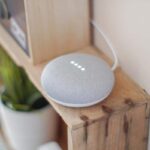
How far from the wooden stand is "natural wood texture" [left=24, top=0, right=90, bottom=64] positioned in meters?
0.08

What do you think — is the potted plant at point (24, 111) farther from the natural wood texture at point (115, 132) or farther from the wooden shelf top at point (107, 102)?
the natural wood texture at point (115, 132)

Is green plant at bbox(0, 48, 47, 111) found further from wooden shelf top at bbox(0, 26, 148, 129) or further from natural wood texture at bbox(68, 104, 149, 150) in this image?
natural wood texture at bbox(68, 104, 149, 150)

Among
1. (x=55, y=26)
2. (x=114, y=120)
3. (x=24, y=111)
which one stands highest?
(x=55, y=26)

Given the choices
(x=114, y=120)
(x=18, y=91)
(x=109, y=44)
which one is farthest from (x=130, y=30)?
(x=18, y=91)

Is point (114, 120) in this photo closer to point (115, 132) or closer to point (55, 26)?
point (115, 132)

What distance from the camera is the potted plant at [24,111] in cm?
119

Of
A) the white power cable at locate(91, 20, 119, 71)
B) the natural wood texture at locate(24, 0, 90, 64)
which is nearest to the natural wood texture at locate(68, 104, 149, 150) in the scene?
the white power cable at locate(91, 20, 119, 71)

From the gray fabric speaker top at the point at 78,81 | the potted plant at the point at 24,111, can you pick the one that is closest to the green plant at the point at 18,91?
the potted plant at the point at 24,111

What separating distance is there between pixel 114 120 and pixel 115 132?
1.6 inches

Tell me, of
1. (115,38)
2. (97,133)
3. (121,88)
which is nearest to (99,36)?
(115,38)

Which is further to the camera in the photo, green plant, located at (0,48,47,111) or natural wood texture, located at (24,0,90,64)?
green plant, located at (0,48,47,111)

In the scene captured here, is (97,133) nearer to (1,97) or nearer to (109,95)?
(109,95)

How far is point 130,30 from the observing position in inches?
38.9

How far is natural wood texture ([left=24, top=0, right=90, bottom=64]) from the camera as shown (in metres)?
1.01
